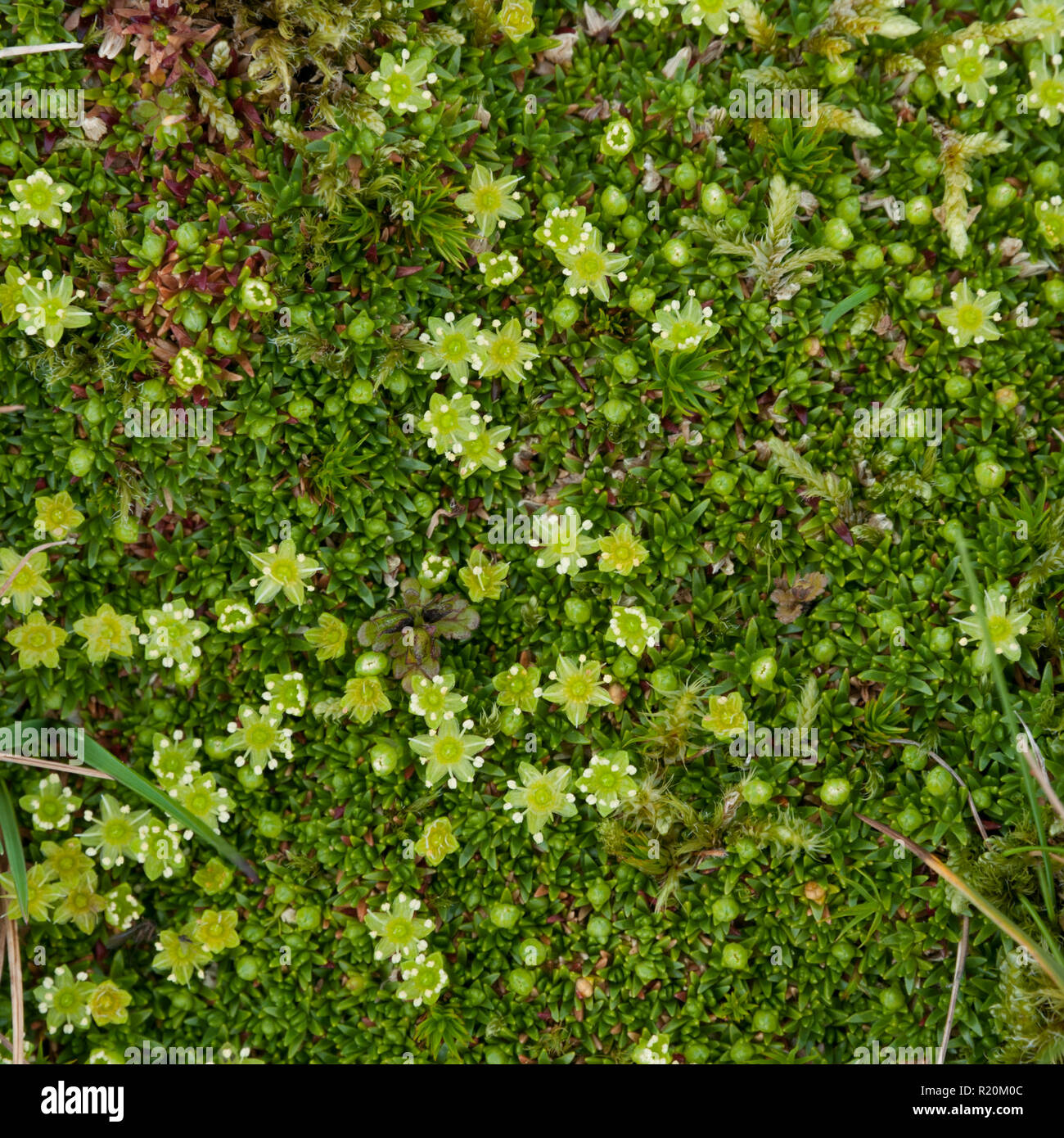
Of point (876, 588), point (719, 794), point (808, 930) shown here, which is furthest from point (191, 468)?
point (808, 930)

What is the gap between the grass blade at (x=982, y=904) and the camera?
3818mm

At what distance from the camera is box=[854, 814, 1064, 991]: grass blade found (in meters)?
3.82

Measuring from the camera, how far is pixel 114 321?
4.34 meters

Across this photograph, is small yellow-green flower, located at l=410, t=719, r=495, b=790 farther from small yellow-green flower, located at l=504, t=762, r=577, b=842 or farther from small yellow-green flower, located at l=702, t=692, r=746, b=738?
small yellow-green flower, located at l=702, t=692, r=746, b=738

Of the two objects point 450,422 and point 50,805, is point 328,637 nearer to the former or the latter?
point 450,422

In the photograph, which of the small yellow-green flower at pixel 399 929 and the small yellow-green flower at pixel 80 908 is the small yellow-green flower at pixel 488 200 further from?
the small yellow-green flower at pixel 80 908

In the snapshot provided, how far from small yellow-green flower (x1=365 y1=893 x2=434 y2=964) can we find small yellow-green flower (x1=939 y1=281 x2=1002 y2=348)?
341 centimetres

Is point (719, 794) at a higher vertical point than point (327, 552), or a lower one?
lower

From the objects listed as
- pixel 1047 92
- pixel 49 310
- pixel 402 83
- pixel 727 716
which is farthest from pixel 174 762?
pixel 1047 92

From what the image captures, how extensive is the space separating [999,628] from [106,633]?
12.5 feet

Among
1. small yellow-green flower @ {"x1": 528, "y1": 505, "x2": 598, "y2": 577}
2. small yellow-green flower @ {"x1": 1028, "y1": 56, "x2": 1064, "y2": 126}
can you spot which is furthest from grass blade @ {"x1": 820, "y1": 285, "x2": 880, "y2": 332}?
small yellow-green flower @ {"x1": 528, "y1": 505, "x2": 598, "y2": 577}

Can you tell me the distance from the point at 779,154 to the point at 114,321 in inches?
120

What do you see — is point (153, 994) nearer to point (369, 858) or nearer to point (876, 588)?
point (369, 858)

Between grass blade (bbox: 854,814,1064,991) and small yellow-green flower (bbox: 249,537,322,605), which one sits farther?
small yellow-green flower (bbox: 249,537,322,605)
